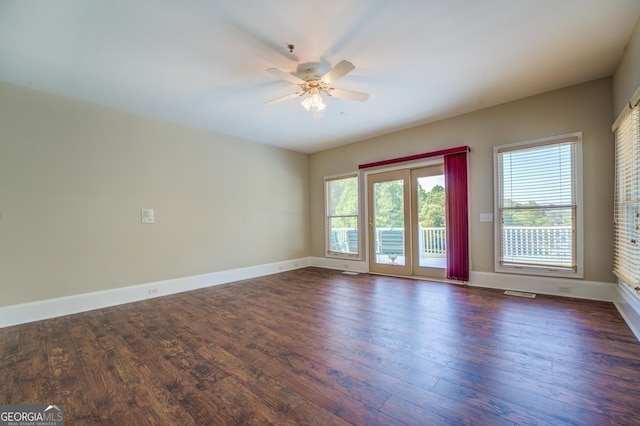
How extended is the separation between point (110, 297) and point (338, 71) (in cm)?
418

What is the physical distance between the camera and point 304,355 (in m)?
2.21

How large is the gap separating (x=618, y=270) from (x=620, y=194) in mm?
885

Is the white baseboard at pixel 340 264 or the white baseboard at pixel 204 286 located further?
the white baseboard at pixel 340 264

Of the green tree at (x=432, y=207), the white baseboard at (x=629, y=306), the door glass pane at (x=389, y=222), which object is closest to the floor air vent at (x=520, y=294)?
the white baseboard at (x=629, y=306)

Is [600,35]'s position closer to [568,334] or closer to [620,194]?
[620,194]

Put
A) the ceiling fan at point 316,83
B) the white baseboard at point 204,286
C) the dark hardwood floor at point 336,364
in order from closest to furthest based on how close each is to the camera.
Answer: the dark hardwood floor at point 336,364 → the ceiling fan at point 316,83 → the white baseboard at point 204,286

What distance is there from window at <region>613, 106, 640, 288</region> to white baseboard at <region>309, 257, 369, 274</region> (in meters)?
3.69

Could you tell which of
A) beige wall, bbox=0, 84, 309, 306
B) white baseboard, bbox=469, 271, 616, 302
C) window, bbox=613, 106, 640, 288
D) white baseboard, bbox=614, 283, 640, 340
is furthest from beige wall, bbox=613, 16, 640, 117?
beige wall, bbox=0, 84, 309, 306

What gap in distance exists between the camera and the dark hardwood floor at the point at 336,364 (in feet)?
5.12

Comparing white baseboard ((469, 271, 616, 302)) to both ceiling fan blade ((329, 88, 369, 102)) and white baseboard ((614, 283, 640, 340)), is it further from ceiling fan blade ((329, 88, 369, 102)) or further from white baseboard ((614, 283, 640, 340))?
ceiling fan blade ((329, 88, 369, 102))

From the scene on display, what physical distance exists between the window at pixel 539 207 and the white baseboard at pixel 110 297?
14.8 ft

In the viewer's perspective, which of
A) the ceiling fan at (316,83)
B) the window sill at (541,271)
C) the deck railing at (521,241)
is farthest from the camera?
the deck railing at (521,241)

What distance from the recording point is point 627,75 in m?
2.75

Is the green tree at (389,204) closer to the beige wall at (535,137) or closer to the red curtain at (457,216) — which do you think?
the beige wall at (535,137)
